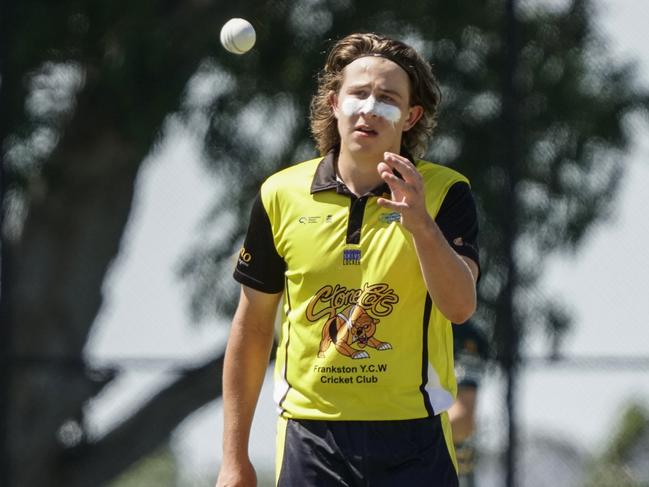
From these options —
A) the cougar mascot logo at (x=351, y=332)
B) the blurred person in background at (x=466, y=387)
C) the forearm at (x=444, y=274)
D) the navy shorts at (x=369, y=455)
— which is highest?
the forearm at (x=444, y=274)

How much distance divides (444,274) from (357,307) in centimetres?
29

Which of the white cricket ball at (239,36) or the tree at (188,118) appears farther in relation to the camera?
the tree at (188,118)

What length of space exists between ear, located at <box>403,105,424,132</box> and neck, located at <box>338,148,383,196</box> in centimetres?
19

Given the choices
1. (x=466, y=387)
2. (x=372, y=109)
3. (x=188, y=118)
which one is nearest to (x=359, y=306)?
(x=372, y=109)

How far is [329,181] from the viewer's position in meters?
4.00

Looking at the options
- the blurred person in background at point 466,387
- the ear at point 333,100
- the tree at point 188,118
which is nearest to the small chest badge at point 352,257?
the ear at point 333,100

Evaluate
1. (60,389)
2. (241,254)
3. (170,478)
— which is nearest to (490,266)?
(60,389)

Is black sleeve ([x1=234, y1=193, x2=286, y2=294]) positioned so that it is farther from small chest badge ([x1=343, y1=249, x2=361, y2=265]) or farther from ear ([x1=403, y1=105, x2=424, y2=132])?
ear ([x1=403, y1=105, x2=424, y2=132])

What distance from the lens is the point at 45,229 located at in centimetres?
1155

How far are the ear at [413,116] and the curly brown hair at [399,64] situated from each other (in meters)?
0.01

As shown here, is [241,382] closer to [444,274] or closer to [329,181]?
[329,181]

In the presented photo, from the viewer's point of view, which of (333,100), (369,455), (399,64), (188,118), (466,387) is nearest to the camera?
(369,455)

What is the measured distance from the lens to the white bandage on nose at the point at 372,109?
392cm

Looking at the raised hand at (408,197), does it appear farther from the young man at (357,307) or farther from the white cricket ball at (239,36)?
the white cricket ball at (239,36)
